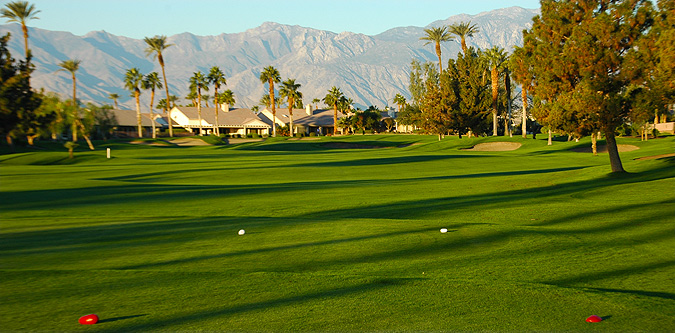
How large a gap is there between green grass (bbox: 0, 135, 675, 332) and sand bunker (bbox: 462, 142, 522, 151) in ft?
151

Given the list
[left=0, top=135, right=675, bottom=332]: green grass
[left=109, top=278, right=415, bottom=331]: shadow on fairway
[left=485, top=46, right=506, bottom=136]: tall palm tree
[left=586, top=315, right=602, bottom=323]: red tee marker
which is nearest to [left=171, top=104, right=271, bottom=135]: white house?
[left=485, top=46, right=506, bottom=136]: tall palm tree

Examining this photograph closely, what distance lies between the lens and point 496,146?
217 feet

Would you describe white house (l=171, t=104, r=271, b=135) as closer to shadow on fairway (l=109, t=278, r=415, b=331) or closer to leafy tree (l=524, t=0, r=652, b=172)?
leafy tree (l=524, t=0, r=652, b=172)

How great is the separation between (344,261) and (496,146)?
60063mm

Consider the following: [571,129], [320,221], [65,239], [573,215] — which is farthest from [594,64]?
[65,239]

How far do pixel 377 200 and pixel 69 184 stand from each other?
1453 cm

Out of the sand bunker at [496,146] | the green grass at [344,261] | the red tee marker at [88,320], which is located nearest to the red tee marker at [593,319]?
the green grass at [344,261]

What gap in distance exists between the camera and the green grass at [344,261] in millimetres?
6371

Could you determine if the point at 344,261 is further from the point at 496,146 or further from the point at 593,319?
the point at 496,146

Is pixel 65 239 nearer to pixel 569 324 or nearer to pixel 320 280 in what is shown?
pixel 320 280

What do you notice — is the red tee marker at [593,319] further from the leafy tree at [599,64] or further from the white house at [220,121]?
the white house at [220,121]

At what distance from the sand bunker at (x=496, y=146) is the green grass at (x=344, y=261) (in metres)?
46.0

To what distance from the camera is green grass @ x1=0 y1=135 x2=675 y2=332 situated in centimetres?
637

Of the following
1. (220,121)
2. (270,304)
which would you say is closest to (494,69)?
(270,304)
